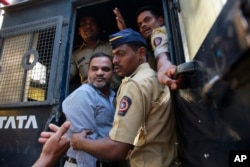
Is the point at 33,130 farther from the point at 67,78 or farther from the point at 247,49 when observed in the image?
the point at 247,49

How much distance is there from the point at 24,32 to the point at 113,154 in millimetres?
2034

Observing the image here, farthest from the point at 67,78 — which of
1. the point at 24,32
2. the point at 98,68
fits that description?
the point at 24,32

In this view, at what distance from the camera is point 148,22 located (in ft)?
8.10

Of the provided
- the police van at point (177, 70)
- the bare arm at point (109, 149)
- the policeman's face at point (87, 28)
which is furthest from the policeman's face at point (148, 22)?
the bare arm at point (109, 149)

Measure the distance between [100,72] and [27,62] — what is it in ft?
2.80

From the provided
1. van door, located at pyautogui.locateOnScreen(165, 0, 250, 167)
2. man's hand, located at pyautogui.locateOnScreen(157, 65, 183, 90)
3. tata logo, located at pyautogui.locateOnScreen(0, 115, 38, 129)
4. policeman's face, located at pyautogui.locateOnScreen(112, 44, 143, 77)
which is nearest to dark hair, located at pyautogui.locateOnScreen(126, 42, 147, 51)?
policeman's face, located at pyautogui.locateOnScreen(112, 44, 143, 77)

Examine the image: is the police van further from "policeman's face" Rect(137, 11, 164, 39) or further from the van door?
"policeman's face" Rect(137, 11, 164, 39)

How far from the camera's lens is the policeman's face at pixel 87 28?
125 inches

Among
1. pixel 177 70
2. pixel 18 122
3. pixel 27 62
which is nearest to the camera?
pixel 177 70

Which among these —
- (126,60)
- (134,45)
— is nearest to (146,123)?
(126,60)

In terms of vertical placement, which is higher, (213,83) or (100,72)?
(100,72)

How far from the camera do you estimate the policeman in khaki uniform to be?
4.39 feet

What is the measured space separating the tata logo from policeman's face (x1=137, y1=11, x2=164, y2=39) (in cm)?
149

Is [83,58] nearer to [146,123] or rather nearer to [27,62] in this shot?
[27,62]
